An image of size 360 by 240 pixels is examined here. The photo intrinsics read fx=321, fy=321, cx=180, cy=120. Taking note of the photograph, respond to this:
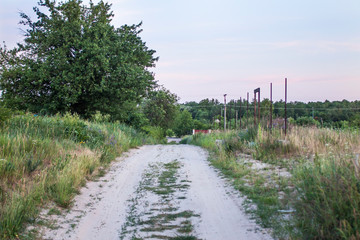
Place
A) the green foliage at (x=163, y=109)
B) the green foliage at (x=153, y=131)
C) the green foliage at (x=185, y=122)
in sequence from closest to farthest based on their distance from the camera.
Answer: the green foliage at (x=153, y=131), the green foliage at (x=163, y=109), the green foliage at (x=185, y=122)

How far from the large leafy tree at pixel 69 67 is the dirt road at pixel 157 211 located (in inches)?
517

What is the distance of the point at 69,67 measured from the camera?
845 inches

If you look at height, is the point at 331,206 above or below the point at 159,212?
above

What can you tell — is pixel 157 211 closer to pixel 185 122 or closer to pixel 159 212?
pixel 159 212

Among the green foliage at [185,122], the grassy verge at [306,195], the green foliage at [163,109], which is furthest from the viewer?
the green foliage at [185,122]

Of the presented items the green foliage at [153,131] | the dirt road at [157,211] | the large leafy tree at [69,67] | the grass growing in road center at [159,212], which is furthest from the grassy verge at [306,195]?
the green foliage at [153,131]

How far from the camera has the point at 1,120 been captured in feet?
34.4

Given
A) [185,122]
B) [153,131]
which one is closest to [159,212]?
[153,131]

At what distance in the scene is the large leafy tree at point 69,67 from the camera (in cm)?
2122

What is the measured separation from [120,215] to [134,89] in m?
18.0

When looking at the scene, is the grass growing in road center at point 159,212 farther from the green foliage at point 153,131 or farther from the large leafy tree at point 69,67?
the green foliage at point 153,131

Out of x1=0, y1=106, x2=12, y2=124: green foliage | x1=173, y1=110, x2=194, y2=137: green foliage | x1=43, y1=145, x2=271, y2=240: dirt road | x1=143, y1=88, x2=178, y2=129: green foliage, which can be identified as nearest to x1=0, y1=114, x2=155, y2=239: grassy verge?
x1=0, y1=106, x2=12, y2=124: green foliage

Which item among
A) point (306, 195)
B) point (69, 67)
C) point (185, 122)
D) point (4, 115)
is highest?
point (69, 67)

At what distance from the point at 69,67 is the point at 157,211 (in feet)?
57.5
